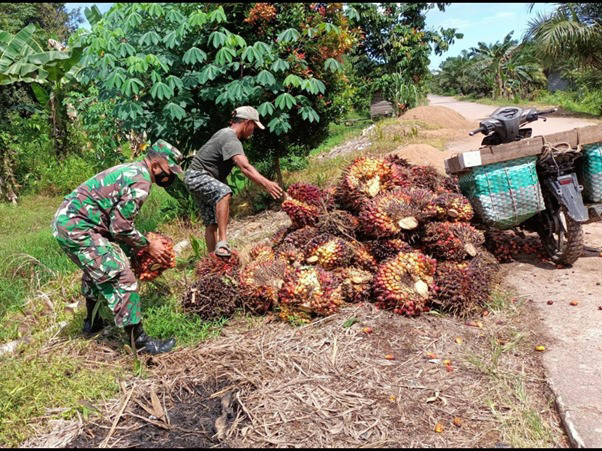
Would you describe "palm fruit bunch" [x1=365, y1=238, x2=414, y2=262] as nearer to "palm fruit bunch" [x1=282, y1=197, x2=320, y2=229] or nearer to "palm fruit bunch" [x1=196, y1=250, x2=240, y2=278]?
"palm fruit bunch" [x1=282, y1=197, x2=320, y2=229]

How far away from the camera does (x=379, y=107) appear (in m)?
24.7

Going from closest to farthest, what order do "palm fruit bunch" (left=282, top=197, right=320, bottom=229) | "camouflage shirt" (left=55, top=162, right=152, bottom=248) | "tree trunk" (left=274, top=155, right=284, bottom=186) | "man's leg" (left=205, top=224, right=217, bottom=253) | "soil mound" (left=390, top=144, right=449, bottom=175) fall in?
"camouflage shirt" (left=55, top=162, right=152, bottom=248) → "palm fruit bunch" (left=282, top=197, right=320, bottom=229) → "man's leg" (left=205, top=224, right=217, bottom=253) → "tree trunk" (left=274, top=155, right=284, bottom=186) → "soil mound" (left=390, top=144, right=449, bottom=175)

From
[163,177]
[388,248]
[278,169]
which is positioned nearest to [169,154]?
[163,177]

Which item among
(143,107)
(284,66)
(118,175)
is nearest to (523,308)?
(118,175)

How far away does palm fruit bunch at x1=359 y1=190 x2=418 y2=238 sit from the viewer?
3912mm

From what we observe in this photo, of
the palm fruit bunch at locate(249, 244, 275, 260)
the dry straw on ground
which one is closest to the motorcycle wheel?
the dry straw on ground

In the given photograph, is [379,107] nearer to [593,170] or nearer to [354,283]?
[593,170]

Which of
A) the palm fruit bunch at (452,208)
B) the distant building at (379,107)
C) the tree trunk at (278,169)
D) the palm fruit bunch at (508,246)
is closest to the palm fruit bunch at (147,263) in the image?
the palm fruit bunch at (452,208)

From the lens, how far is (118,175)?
329 cm

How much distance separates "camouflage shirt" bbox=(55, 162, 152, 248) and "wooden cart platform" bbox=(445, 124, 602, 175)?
8.15ft

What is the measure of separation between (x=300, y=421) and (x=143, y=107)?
4.84 m

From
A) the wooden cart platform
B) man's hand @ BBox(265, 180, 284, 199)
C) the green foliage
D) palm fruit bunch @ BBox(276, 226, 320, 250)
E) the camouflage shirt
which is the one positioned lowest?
palm fruit bunch @ BBox(276, 226, 320, 250)

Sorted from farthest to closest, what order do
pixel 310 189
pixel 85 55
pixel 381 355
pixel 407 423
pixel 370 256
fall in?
pixel 85 55 < pixel 310 189 < pixel 370 256 < pixel 381 355 < pixel 407 423

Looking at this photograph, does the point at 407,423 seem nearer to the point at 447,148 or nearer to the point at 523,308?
the point at 523,308
